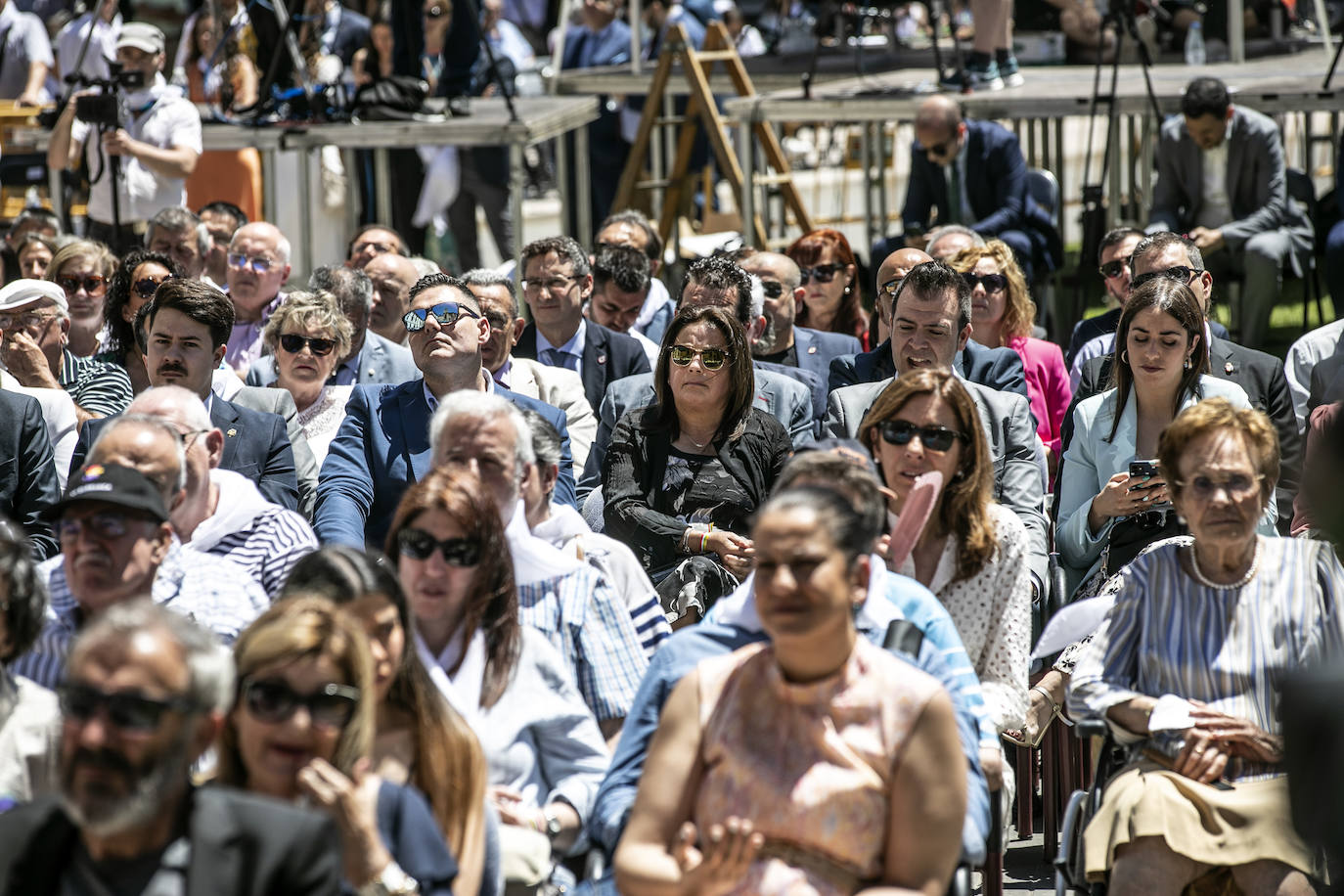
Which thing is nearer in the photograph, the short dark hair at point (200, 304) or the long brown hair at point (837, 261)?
the short dark hair at point (200, 304)

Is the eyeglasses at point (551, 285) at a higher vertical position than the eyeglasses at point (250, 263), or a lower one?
lower

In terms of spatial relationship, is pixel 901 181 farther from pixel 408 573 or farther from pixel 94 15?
pixel 408 573

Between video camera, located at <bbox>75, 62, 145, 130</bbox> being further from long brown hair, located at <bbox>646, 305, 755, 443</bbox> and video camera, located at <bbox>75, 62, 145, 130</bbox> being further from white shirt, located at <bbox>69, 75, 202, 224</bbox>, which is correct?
long brown hair, located at <bbox>646, 305, 755, 443</bbox>

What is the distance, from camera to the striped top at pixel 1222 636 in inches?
156

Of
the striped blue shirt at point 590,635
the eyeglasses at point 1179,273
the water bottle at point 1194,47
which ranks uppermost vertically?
the water bottle at point 1194,47

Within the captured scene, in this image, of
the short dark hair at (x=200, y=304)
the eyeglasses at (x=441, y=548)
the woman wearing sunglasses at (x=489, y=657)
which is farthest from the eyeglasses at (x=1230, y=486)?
the short dark hair at (x=200, y=304)

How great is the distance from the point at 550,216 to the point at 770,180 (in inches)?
169

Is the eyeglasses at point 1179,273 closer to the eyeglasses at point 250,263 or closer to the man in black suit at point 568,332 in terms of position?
the man in black suit at point 568,332

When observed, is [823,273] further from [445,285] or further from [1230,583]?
Answer: [1230,583]

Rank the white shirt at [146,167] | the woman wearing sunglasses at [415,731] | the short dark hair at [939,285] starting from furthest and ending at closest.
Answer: the white shirt at [146,167] < the short dark hair at [939,285] < the woman wearing sunglasses at [415,731]

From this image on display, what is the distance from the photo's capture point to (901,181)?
16.2 meters

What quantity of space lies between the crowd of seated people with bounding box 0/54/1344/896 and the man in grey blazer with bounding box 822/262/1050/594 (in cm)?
1

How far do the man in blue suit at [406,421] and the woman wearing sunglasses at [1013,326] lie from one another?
1987mm

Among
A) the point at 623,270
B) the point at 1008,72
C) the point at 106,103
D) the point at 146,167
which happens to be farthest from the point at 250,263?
the point at 1008,72
